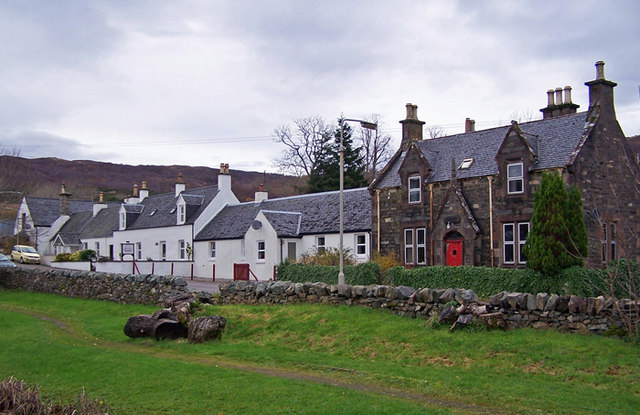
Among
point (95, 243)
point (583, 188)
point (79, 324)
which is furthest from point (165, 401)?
point (95, 243)

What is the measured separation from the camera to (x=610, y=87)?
28906 millimetres

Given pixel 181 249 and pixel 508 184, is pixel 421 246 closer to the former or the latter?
pixel 508 184

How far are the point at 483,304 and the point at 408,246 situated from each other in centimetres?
1701

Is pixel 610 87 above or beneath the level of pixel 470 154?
above

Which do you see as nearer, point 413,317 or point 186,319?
point 413,317

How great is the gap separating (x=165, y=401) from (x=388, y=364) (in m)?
5.18

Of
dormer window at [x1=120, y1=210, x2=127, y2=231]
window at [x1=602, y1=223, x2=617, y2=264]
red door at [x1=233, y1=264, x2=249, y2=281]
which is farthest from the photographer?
dormer window at [x1=120, y1=210, x2=127, y2=231]

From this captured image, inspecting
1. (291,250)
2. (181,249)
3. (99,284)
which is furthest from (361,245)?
(181,249)

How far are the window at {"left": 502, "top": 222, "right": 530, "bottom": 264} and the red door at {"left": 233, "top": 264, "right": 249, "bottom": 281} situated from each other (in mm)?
17264

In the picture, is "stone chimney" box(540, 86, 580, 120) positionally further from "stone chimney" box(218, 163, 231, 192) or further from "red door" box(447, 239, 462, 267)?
"stone chimney" box(218, 163, 231, 192)

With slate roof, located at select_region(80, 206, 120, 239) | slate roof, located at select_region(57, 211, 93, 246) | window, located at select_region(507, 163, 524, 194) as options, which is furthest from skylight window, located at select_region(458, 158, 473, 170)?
slate roof, located at select_region(57, 211, 93, 246)

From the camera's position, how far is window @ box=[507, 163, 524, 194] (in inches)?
1126

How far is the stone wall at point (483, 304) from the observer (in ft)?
48.5

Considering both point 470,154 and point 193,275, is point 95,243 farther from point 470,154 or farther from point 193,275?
point 470,154
